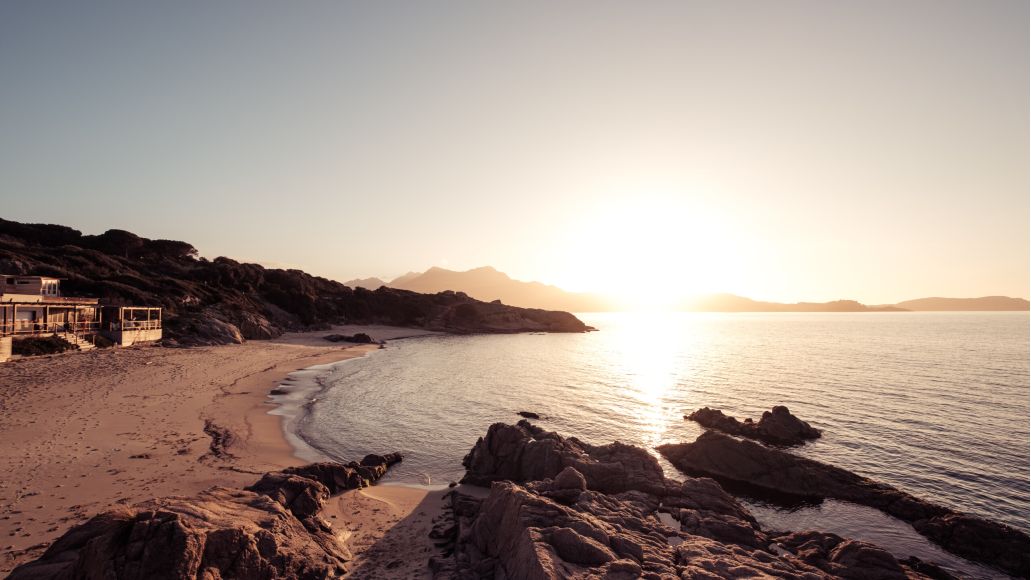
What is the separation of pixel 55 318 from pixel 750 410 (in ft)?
225

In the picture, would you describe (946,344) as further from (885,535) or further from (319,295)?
(319,295)

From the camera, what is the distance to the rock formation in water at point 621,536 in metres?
10.4

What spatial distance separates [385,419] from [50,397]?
64.8 ft

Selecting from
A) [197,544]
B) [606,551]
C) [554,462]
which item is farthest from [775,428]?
[197,544]

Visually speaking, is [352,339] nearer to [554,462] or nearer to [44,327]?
[44,327]

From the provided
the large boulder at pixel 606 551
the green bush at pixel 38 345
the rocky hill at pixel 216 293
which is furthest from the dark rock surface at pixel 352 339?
the large boulder at pixel 606 551

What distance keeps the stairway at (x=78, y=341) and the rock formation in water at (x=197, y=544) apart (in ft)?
153

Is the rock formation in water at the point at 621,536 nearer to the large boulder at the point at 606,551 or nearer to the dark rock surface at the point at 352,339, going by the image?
the large boulder at the point at 606,551

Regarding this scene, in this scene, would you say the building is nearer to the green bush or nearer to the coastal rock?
the green bush

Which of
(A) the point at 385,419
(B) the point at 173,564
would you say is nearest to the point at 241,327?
(A) the point at 385,419

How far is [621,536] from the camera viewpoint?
11.6 meters

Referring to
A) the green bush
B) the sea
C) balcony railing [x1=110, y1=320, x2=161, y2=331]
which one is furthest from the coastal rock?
balcony railing [x1=110, y1=320, x2=161, y2=331]

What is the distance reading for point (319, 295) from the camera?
11750cm

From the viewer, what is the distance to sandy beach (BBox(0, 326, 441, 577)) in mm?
13844
